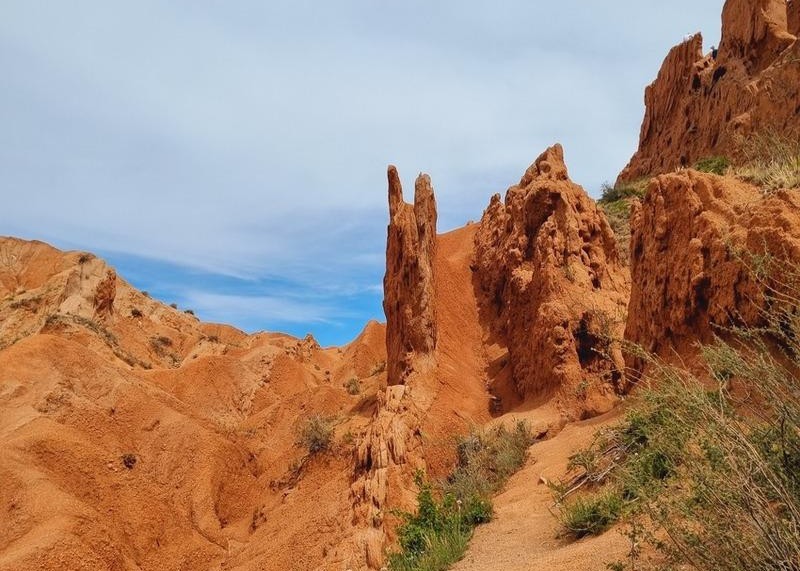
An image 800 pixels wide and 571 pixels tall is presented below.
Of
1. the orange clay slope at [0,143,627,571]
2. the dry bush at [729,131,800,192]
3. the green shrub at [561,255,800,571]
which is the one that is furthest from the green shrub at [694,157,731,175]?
the green shrub at [561,255,800,571]

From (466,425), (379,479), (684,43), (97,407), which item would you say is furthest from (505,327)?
(684,43)

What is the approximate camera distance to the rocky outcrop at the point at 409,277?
50.2ft

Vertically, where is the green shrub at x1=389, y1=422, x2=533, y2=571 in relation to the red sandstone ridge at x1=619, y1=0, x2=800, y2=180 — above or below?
below

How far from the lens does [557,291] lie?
1400cm

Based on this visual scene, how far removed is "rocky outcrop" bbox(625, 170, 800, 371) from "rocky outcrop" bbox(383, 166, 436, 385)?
18.3 feet

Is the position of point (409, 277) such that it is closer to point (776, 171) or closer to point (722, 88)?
point (776, 171)

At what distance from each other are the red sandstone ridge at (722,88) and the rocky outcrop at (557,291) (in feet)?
24.4

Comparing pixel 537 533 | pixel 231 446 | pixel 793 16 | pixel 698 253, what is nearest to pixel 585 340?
pixel 698 253

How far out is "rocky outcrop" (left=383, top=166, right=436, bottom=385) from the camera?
15289mm

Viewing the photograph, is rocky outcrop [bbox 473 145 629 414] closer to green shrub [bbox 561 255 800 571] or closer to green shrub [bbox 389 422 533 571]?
green shrub [bbox 389 422 533 571]

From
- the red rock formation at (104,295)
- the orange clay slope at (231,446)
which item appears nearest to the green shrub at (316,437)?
the orange clay slope at (231,446)

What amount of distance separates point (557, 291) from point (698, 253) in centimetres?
540

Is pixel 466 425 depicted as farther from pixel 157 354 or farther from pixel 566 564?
pixel 157 354

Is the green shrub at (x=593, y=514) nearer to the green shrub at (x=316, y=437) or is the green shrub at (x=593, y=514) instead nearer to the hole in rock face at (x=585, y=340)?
the hole in rock face at (x=585, y=340)
